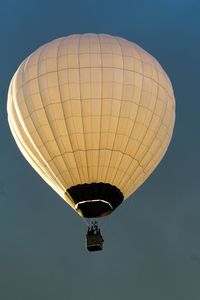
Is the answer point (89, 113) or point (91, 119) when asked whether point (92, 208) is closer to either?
point (91, 119)

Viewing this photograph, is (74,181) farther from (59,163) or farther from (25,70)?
(25,70)

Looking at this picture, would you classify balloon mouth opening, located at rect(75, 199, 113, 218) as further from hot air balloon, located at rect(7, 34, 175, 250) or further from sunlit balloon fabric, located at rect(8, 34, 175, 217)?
sunlit balloon fabric, located at rect(8, 34, 175, 217)

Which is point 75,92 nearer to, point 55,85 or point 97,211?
point 55,85

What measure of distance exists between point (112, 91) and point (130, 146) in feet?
7.53

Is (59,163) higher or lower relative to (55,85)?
lower

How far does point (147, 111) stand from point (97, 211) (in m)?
4.48

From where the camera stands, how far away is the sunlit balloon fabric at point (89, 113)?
40.6 meters

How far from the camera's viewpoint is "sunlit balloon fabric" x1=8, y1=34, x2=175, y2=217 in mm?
40594

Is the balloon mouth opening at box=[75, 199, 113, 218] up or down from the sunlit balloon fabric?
down

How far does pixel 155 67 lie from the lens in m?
42.7

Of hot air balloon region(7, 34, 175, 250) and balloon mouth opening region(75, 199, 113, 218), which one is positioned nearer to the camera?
hot air balloon region(7, 34, 175, 250)

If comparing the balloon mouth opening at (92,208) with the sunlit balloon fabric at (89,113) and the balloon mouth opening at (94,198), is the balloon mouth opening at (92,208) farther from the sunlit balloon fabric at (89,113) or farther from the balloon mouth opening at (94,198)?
the sunlit balloon fabric at (89,113)

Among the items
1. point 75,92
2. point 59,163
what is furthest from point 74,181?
point 75,92

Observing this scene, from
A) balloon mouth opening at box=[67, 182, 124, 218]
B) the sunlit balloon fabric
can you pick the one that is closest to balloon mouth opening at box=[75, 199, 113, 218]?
balloon mouth opening at box=[67, 182, 124, 218]
